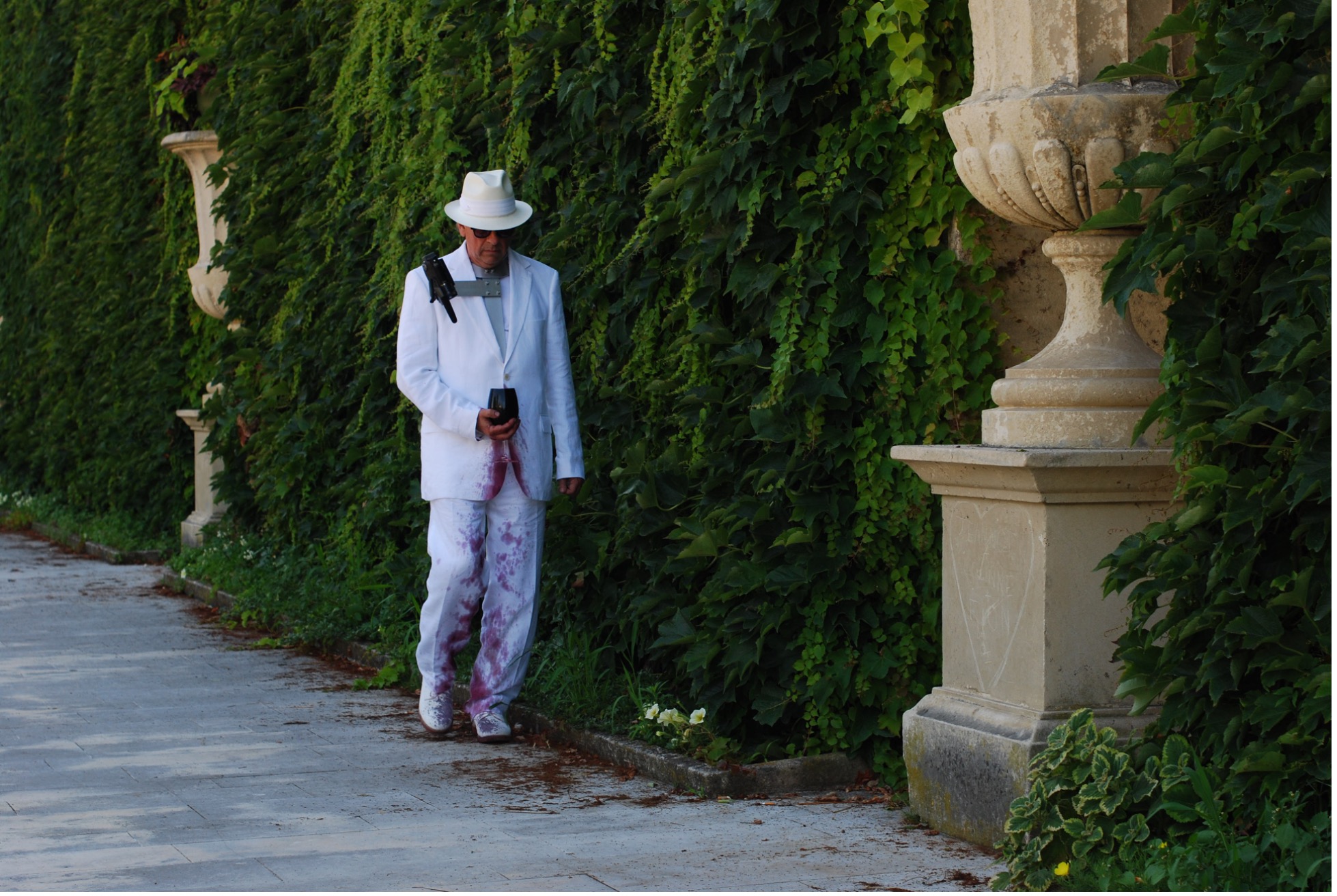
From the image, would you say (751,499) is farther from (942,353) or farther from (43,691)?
(43,691)

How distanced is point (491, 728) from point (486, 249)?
1.72 metres

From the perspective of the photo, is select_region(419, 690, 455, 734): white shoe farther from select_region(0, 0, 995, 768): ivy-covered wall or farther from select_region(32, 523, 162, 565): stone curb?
select_region(32, 523, 162, 565): stone curb

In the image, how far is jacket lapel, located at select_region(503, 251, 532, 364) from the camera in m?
6.21

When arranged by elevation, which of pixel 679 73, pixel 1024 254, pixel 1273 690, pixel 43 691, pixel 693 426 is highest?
pixel 679 73

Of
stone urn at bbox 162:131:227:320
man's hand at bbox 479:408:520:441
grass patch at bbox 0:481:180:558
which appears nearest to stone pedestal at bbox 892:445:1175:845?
man's hand at bbox 479:408:520:441

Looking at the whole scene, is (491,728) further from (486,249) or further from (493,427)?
(486,249)

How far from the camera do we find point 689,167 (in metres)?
5.60

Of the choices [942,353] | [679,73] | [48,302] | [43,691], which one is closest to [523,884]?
[942,353]

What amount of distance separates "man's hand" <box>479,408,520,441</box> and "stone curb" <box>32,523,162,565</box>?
712 centimetres

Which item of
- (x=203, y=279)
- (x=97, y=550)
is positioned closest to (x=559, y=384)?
(x=203, y=279)

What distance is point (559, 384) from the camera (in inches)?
248

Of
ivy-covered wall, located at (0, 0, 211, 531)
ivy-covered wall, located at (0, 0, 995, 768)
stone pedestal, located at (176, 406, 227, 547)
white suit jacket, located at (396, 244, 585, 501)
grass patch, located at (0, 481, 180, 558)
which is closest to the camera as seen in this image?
ivy-covered wall, located at (0, 0, 995, 768)

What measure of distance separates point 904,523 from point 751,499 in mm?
488

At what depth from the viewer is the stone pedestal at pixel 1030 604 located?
4375 mm
